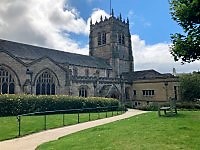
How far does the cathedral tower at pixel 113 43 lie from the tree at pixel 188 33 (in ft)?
152

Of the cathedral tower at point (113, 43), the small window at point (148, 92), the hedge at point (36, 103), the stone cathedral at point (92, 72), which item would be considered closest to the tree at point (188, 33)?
the hedge at point (36, 103)

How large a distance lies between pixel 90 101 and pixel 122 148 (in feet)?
82.0

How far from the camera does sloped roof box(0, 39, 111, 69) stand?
40.8m

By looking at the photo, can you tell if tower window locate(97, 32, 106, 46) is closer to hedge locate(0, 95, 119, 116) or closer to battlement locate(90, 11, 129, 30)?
battlement locate(90, 11, 129, 30)

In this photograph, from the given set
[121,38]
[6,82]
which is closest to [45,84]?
[6,82]

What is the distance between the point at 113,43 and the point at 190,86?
1096 inches

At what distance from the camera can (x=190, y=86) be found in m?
42.3

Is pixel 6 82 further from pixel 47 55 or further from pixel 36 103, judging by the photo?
pixel 47 55

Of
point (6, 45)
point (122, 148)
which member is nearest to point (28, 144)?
point (122, 148)

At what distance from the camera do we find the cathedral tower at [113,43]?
6506 centimetres

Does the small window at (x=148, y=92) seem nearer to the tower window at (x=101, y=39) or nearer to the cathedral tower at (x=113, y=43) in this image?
the cathedral tower at (x=113, y=43)

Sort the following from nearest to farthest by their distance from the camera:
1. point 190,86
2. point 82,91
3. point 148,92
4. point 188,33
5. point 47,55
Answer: point 188,33
point 190,86
point 82,91
point 47,55
point 148,92

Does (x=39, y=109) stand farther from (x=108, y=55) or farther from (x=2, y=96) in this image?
(x=108, y=55)

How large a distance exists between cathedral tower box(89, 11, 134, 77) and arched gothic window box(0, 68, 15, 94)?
3153 centimetres
